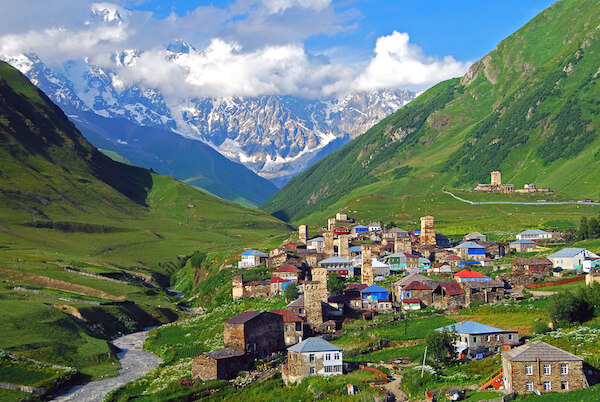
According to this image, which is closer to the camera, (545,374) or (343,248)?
(545,374)

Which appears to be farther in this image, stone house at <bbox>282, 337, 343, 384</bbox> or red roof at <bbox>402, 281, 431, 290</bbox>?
red roof at <bbox>402, 281, 431, 290</bbox>

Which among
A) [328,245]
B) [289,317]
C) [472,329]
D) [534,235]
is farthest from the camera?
[534,235]

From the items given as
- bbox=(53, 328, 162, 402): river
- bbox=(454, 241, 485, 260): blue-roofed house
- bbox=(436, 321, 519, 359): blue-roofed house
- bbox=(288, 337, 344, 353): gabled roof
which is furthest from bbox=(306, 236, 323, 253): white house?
bbox=(436, 321, 519, 359): blue-roofed house

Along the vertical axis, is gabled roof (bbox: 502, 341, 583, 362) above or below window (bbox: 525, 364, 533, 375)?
above

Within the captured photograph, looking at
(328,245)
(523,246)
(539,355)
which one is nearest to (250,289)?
(328,245)

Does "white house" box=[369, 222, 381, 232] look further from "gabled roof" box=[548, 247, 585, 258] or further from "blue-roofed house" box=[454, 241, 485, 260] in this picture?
"gabled roof" box=[548, 247, 585, 258]

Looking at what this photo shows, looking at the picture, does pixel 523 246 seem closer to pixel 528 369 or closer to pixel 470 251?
pixel 470 251
